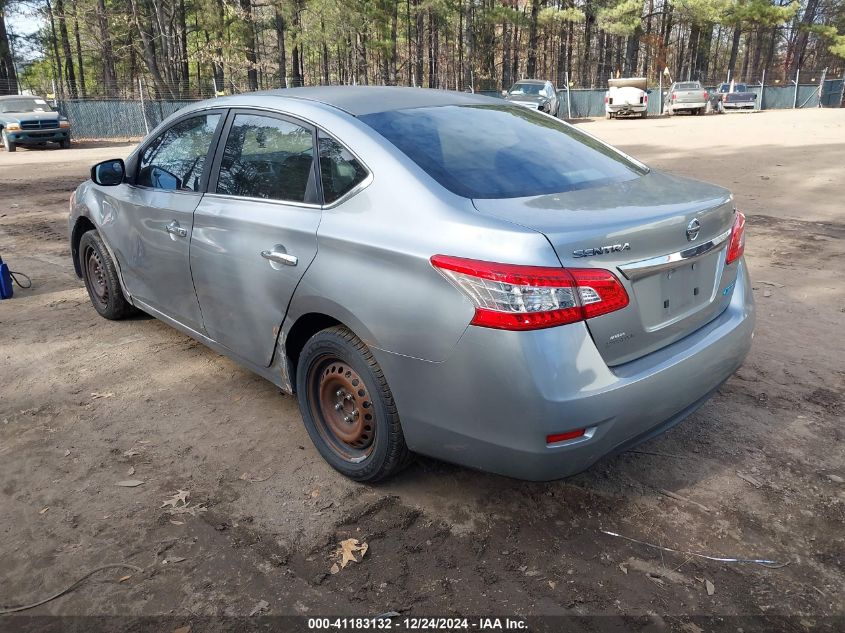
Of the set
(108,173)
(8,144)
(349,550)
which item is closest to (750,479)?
(349,550)

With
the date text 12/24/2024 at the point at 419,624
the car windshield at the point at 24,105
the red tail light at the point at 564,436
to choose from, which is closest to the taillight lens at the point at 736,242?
the red tail light at the point at 564,436

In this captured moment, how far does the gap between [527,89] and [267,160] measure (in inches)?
1080

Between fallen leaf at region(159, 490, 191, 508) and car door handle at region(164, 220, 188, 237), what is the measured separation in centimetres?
140

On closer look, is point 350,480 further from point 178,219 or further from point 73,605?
point 178,219

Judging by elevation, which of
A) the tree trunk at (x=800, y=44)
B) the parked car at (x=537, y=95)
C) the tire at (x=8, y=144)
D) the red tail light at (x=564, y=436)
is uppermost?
the tree trunk at (x=800, y=44)

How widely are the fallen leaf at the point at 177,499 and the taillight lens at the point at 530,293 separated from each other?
161cm

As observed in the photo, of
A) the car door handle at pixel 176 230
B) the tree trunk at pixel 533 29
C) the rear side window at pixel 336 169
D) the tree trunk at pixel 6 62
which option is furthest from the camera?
the tree trunk at pixel 533 29

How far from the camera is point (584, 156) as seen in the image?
3.34 meters

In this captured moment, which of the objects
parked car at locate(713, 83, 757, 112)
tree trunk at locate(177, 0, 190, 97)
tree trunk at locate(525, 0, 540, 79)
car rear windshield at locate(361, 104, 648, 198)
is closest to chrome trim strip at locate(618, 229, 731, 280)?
car rear windshield at locate(361, 104, 648, 198)

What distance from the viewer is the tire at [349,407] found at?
2.79m

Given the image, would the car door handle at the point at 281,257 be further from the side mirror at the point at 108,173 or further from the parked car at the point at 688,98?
the parked car at the point at 688,98

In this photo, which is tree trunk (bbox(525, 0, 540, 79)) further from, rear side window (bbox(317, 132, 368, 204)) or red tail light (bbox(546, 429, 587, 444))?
red tail light (bbox(546, 429, 587, 444))

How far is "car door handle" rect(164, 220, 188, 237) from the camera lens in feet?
12.3

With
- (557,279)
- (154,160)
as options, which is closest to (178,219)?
(154,160)
